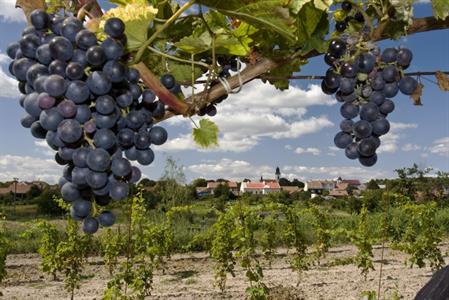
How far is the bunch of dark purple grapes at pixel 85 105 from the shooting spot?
40.6 inches

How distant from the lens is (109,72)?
1.02 metres

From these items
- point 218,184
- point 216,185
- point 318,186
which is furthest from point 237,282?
point 318,186

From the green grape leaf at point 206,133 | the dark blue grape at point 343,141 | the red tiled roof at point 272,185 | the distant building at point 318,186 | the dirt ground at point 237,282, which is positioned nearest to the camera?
the green grape leaf at point 206,133

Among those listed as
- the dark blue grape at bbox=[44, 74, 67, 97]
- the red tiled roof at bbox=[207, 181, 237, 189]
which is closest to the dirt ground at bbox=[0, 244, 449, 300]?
the dark blue grape at bbox=[44, 74, 67, 97]

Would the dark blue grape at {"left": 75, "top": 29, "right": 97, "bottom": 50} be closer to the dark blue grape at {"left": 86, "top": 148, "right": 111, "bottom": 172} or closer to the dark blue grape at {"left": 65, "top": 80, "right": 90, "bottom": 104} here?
the dark blue grape at {"left": 65, "top": 80, "right": 90, "bottom": 104}

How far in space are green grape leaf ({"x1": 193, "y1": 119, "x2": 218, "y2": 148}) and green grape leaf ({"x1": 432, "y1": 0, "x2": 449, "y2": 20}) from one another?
71cm

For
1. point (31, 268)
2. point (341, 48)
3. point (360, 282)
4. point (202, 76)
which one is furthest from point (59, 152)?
point (31, 268)

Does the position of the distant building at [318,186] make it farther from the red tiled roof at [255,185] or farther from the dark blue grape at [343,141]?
the dark blue grape at [343,141]

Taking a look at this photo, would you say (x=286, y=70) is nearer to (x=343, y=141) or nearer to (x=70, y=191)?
(x=343, y=141)

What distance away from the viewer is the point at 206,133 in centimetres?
148

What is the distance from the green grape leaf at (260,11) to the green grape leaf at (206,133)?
35 cm

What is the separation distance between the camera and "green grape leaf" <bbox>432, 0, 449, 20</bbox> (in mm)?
1419

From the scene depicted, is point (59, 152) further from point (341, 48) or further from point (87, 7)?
point (341, 48)

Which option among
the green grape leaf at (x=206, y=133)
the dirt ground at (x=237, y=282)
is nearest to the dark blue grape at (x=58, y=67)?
the green grape leaf at (x=206, y=133)
